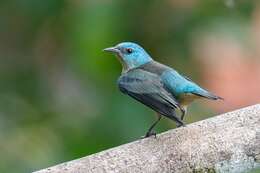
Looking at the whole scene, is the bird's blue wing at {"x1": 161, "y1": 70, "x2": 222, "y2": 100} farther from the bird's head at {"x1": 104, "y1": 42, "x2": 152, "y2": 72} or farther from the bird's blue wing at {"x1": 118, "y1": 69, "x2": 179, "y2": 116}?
the bird's head at {"x1": 104, "y1": 42, "x2": 152, "y2": 72}

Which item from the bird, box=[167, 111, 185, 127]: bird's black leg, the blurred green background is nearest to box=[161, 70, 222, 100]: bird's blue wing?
the bird

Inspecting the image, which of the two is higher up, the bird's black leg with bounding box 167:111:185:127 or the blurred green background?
the bird's black leg with bounding box 167:111:185:127

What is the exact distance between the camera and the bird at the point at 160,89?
404cm

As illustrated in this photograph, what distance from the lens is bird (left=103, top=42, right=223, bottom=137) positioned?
4.04 metres

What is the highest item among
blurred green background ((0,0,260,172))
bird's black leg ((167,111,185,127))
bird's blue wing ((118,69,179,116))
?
bird's black leg ((167,111,185,127))

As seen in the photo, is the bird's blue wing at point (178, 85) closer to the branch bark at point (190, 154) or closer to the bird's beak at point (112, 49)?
the bird's beak at point (112, 49)

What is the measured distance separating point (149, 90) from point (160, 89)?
60 mm

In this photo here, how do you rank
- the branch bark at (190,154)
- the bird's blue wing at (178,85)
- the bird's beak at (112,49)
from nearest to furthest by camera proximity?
the branch bark at (190,154) → the bird's blue wing at (178,85) → the bird's beak at (112,49)

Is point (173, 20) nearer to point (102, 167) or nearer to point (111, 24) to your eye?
point (111, 24)

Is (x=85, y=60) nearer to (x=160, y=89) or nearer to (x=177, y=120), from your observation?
(x=160, y=89)

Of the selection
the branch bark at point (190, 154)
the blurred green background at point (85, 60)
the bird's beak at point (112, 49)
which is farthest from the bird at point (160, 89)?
the blurred green background at point (85, 60)

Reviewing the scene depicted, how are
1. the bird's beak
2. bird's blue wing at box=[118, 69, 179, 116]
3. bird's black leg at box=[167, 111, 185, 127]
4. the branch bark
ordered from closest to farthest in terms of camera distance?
the branch bark → bird's black leg at box=[167, 111, 185, 127] → bird's blue wing at box=[118, 69, 179, 116] → the bird's beak

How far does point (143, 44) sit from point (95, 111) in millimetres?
543

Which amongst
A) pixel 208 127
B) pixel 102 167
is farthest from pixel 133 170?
pixel 208 127
